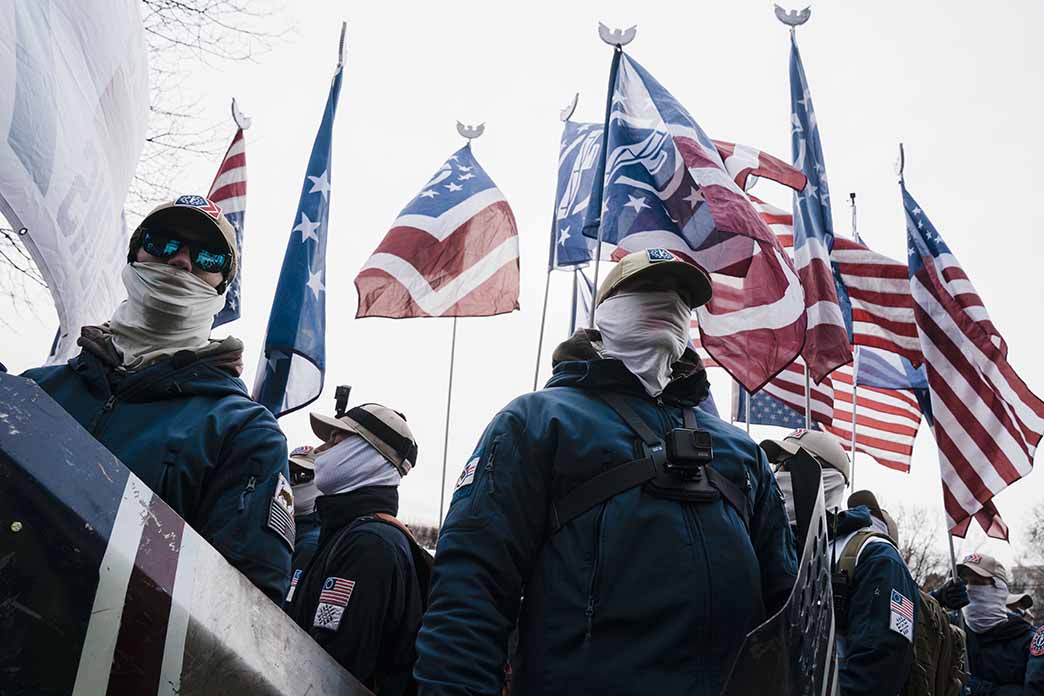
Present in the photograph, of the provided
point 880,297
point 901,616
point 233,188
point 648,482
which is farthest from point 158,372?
point 880,297

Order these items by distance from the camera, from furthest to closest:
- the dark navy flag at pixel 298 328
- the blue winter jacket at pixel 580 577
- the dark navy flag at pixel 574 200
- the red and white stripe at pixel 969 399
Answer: the dark navy flag at pixel 574 200 → the red and white stripe at pixel 969 399 → the dark navy flag at pixel 298 328 → the blue winter jacket at pixel 580 577

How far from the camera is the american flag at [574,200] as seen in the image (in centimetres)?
920

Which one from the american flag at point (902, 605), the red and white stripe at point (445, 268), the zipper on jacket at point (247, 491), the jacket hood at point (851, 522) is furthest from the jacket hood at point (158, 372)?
the red and white stripe at point (445, 268)

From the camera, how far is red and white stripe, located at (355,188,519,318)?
8352 millimetres

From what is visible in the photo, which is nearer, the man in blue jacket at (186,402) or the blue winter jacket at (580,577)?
the blue winter jacket at (580,577)

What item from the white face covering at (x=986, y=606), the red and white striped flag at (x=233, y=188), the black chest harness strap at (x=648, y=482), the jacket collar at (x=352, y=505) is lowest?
the white face covering at (x=986, y=606)

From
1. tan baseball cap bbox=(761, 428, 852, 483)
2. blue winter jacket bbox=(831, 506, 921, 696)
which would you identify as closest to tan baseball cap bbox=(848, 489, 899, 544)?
tan baseball cap bbox=(761, 428, 852, 483)

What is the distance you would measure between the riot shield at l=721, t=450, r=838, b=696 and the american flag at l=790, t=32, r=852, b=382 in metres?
5.06

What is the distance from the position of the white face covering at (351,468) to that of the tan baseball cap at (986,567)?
714 cm

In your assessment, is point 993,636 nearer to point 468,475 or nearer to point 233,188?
point 468,475

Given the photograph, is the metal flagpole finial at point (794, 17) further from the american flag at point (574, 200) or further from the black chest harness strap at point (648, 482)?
the black chest harness strap at point (648, 482)

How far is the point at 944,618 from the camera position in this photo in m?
5.39

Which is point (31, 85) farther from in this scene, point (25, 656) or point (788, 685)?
point (788, 685)

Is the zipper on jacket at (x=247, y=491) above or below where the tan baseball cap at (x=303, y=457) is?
above
